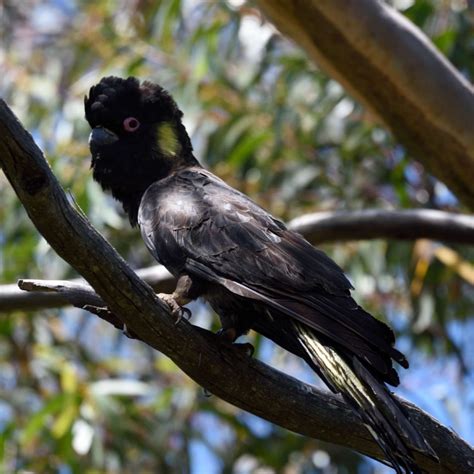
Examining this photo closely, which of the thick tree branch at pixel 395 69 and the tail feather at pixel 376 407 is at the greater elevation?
the thick tree branch at pixel 395 69

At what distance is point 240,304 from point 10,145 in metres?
1.02

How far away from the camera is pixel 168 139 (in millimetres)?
3738

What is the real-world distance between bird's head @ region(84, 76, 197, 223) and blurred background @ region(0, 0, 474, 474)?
159 centimetres

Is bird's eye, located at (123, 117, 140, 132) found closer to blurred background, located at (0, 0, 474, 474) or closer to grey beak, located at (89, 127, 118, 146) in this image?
grey beak, located at (89, 127, 118, 146)

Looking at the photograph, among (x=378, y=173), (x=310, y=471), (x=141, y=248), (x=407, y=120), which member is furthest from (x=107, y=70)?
(x=310, y=471)

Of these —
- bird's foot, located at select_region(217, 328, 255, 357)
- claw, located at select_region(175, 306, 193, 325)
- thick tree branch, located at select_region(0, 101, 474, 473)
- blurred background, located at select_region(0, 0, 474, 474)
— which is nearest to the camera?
thick tree branch, located at select_region(0, 101, 474, 473)

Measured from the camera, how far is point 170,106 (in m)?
3.79

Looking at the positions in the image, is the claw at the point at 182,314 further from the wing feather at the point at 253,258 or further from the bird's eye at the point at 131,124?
the bird's eye at the point at 131,124

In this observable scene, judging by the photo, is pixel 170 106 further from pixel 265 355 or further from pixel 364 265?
pixel 265 355

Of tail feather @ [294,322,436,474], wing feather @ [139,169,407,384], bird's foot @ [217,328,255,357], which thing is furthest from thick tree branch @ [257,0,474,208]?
tail feather @ [294,322,436,474]

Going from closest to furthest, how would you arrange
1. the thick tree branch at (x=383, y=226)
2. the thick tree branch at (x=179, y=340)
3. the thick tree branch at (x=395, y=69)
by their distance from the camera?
the thick tree branch at (x=179, y=340), the thick tree branch at (x=395, y=69), the thick tree branch at (x=383, y=226)

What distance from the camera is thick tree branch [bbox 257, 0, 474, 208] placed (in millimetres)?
4469

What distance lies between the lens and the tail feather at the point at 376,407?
259 cm

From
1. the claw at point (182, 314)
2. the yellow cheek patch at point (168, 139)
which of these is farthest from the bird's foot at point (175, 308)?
the yellow cheek patch at point (168, 139)
